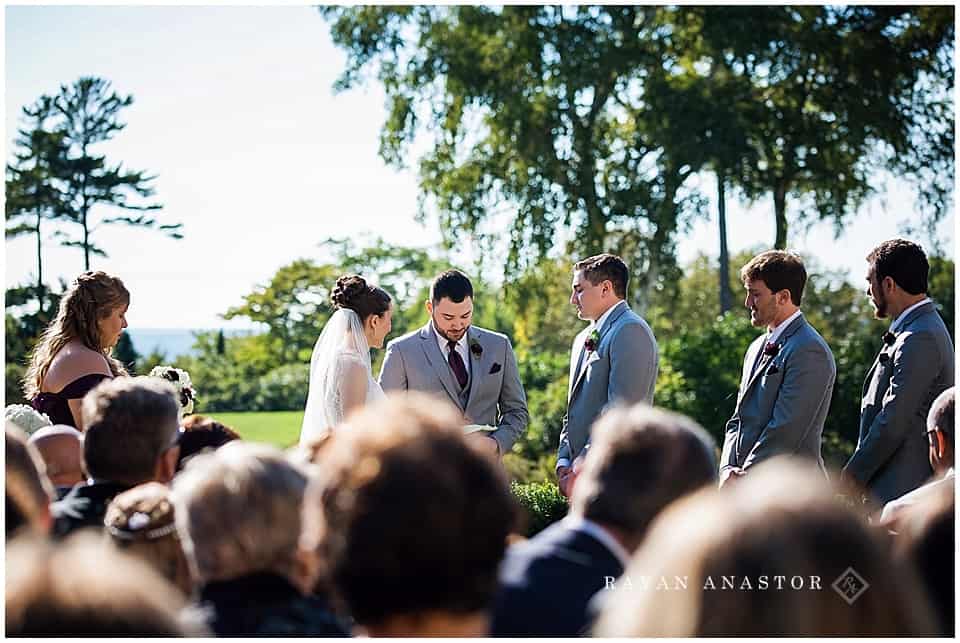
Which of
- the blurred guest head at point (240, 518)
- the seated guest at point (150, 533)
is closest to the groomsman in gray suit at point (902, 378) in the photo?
the seated guest at point (150, 533)

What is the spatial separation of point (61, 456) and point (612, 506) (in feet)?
7.80

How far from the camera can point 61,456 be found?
14.0 feet

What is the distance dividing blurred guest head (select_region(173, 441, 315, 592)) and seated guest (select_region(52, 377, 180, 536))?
1.14 metres

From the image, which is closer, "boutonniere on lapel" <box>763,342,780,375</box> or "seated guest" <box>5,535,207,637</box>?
"seated guest" <box>5,535,207,637</box>

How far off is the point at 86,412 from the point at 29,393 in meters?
2.59

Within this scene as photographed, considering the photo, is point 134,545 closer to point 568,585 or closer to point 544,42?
point 568,585

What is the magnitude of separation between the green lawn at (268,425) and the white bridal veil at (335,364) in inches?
690

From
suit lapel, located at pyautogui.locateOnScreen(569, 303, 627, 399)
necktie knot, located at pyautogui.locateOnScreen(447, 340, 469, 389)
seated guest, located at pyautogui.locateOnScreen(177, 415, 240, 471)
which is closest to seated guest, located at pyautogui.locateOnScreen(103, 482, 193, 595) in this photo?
seated guest, located at pyautogui.locateOnScreen(177, 415, 240, 471)

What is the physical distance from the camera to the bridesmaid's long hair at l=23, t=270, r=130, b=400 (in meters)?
6.07

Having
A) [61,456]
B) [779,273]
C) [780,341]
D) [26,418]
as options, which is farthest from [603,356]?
[61,456]

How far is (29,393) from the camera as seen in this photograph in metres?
6.13

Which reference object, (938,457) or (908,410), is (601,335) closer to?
Answer: (908,410)

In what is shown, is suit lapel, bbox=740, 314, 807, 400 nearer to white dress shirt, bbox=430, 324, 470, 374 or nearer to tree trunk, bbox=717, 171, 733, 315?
Answer: white dress shirt, bbox=430, 324, 470, 374

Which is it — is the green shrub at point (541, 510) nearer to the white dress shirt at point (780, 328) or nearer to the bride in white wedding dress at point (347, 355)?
the bride in white wedding dress at point (347, 355)
